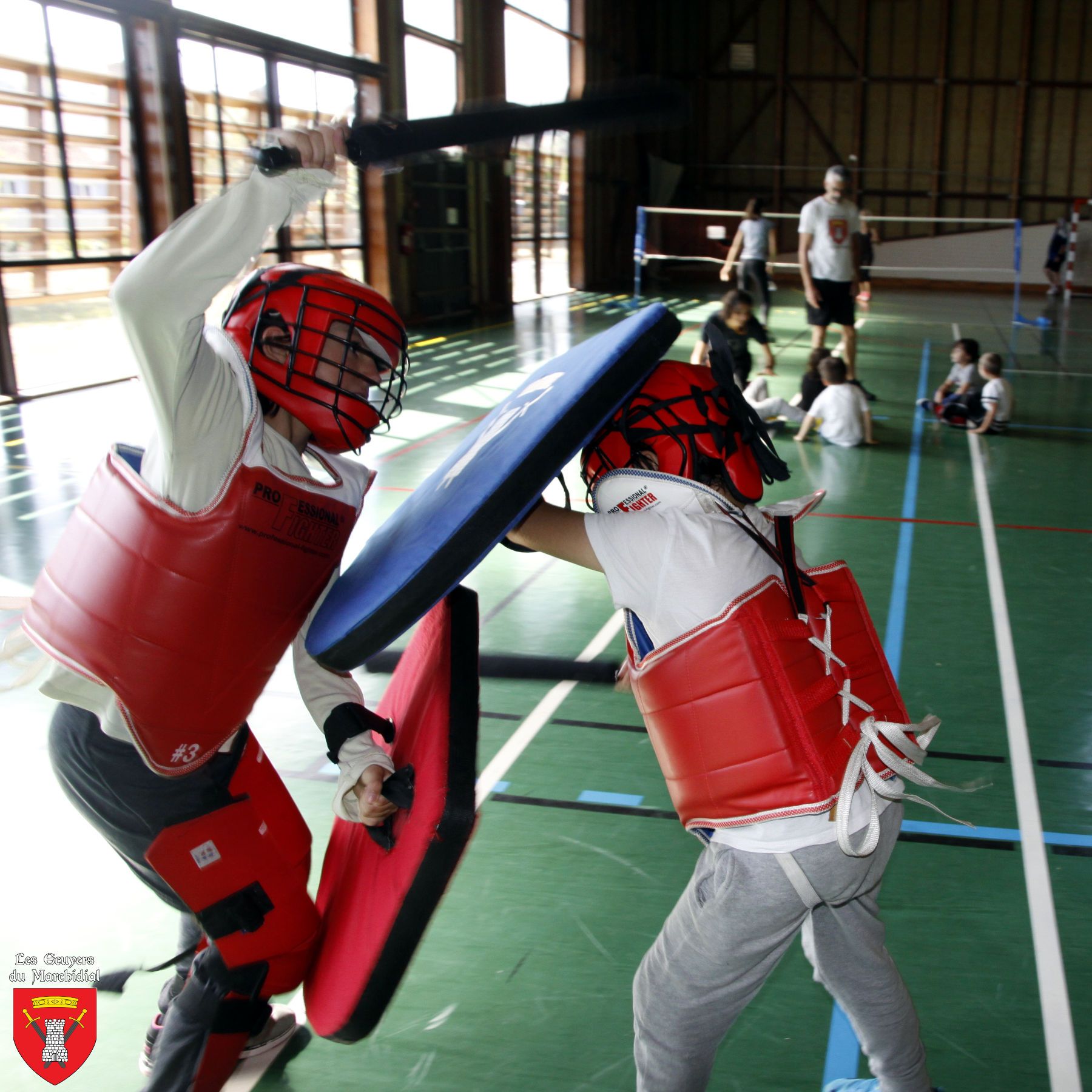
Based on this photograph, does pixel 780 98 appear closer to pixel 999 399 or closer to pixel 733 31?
pixel 733 31

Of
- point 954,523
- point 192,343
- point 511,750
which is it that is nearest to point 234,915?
point 192,343

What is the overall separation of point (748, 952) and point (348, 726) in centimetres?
79

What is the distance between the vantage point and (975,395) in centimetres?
915

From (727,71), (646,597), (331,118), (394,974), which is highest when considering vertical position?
(727,71)

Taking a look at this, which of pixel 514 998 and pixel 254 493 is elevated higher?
pixel 254 493

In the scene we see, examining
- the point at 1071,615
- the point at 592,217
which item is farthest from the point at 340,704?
the point at 592,217

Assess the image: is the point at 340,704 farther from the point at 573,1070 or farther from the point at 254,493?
the point at 573,1070

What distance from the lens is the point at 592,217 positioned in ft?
79.0

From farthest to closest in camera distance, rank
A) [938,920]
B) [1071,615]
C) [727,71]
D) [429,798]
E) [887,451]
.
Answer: [727,71] < [887,451] < [1071,615] < [938,920] < [429,798]

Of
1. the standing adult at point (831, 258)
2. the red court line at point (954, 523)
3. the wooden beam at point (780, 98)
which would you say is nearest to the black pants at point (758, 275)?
the standing adult at point (831, 258)

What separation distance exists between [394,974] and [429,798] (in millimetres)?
307

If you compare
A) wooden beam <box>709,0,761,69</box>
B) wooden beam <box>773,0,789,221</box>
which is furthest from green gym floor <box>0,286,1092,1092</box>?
wooden beam <box>709,0,761,69</box>

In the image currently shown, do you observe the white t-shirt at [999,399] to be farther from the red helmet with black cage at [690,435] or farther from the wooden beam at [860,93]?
the wooden beam at [860,93]

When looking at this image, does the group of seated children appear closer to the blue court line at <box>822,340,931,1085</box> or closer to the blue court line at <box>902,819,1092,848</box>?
A: the blue court line at <box>822,340,931,1085</box>
